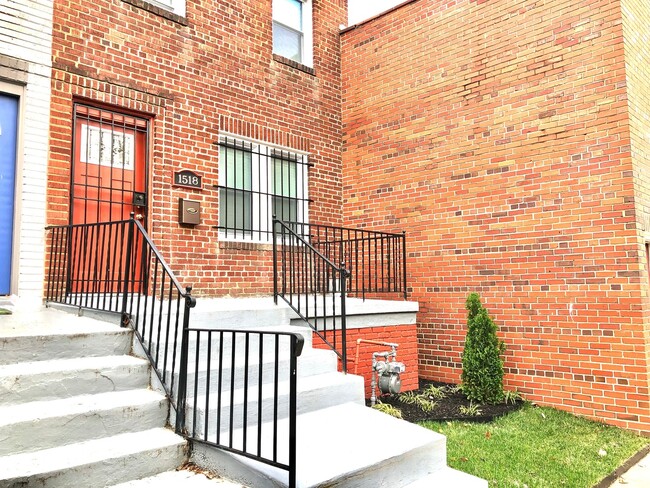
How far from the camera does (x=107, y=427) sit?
3254mm

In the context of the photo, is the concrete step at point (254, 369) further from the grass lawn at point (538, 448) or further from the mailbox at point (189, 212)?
the mailbox at point (189, 212)

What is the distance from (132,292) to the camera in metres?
4.12

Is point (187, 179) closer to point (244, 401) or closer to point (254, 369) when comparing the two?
point (254, 369)

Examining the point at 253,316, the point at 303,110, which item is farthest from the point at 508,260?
the point at 303,110

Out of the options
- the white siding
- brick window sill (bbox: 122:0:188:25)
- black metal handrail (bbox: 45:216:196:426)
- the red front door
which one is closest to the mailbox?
the red front door

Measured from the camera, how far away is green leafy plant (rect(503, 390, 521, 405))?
232 inches

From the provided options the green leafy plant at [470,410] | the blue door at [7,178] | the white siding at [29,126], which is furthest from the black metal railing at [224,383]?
the green leafy plant at [470,410]

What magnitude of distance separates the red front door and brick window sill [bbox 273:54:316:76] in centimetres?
245

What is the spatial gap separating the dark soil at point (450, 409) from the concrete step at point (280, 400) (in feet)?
3.91

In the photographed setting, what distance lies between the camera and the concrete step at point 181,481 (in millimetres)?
2953

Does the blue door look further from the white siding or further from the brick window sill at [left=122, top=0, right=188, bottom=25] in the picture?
the brick window sill at [left=122, top=0, right=188, bottom=25]

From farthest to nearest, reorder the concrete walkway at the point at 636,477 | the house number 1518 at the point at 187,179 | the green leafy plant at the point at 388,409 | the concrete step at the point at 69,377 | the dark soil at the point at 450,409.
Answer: the house number 1518 at the point at 187,179
the dark soil at the point at 450,409
the green leafy plant at the point at 388,409
the concrete walkway at the point at 636,477
the concrete step at the point at 69,377

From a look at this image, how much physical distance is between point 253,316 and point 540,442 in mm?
2940

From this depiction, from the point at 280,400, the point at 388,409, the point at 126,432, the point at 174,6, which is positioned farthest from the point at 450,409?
the point at 174,6
